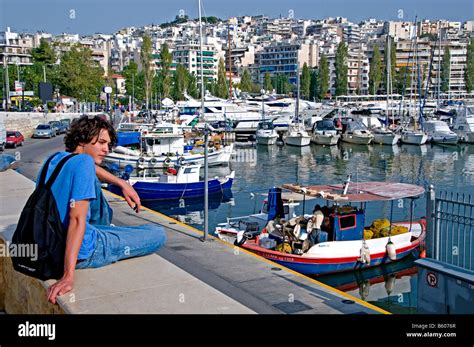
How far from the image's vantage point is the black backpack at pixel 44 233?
14.9 ft

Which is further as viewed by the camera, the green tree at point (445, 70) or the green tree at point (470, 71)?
the green tree at point (445, 70)

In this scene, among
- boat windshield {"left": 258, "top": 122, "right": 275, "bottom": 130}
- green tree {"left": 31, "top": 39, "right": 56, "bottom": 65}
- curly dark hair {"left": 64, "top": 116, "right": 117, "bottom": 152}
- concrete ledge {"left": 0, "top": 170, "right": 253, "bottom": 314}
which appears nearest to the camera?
concrete ledge {"left": 0, "top": 170, "right": 253, "bottom": 314}

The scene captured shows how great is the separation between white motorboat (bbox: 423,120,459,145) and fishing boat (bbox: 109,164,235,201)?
30.9 meters

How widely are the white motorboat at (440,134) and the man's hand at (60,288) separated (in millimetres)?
A: 52481

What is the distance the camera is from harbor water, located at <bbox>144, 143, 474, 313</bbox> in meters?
14.8

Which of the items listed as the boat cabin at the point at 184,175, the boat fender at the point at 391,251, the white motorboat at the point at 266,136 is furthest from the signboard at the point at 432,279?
the white motorboat at the point at 266,136

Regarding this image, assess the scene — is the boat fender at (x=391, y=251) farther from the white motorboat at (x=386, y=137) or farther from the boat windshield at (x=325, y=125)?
the boat windshield at (x=325, y=125)

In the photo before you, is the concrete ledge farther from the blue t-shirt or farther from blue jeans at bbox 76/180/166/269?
the blue t-shirt

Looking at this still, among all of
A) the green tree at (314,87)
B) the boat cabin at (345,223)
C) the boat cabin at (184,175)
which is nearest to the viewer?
the boat cabin at (345,223)

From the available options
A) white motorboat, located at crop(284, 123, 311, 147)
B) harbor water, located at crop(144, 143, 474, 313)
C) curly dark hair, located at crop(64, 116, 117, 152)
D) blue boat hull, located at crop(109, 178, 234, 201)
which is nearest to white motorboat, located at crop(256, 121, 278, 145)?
harbor water, located at crop(144, 143, 474, 313)

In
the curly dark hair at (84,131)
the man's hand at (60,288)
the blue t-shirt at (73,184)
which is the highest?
the curly dark hair at (84,131)

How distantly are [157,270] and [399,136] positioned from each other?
50737mm
